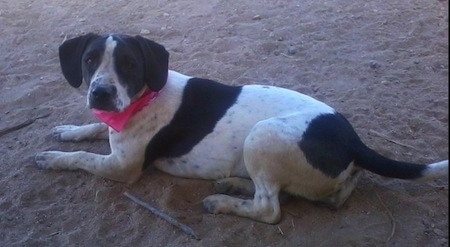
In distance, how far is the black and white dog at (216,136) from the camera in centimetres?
405

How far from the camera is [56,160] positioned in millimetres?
4688

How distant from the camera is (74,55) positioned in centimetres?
446

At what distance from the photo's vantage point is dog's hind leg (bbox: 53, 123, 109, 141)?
201 inches

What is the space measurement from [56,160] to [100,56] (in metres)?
0.93

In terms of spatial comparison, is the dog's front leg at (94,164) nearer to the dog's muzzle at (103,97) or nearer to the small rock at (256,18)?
the dog's muzzle at (103,97)

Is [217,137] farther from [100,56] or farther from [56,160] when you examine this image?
[56,160]

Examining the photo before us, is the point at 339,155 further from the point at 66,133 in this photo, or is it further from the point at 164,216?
the point at 66,133

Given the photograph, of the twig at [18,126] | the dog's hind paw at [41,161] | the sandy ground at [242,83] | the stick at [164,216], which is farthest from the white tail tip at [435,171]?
the twig at [18,126]

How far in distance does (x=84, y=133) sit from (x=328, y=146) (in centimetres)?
207

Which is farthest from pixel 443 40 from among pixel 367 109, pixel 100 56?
pixel 100 56

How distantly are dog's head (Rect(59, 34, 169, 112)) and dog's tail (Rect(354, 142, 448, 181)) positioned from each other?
1434mm

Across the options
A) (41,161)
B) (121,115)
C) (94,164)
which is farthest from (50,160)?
(121,115)

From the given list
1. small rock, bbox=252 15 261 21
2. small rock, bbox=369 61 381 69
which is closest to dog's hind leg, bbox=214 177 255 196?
small rock, bbox=369 61 381 69

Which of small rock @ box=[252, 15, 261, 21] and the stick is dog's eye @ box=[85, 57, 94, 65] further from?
small rock @ box=[252, 15, 261, 21]
